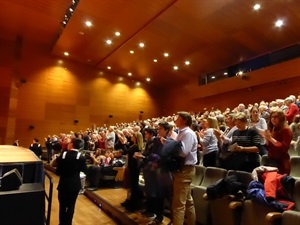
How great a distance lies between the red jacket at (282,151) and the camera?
2223mm

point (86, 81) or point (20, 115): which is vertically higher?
point (86, 81)

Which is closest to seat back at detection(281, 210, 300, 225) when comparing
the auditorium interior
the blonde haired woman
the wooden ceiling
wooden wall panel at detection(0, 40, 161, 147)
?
the auditorium interior

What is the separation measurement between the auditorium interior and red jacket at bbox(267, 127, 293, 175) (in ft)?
0.79

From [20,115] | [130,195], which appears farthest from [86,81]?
[130,195]

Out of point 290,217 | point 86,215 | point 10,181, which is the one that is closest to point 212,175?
point 290,217

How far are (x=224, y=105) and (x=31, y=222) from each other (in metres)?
9.38

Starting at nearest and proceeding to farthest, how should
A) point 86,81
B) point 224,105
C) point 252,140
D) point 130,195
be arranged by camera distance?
1. point 252,140
2. point 130,195
3. point 224,105
4. point 86,81

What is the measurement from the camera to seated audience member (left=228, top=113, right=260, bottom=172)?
2537mm

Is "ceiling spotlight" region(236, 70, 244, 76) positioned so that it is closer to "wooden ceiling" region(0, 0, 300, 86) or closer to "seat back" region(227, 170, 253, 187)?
"wooden ceiling" region(0, 0, 300, 86)

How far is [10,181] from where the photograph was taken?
1249 mm

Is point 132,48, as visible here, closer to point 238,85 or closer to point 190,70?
point 190,70

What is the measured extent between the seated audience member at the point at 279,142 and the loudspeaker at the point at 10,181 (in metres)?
1.86

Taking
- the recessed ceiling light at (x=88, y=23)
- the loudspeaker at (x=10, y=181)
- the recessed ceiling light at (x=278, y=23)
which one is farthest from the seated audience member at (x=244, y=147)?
the recessed ceiling light at (x=88, y=23)

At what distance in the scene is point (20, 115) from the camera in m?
10.7
